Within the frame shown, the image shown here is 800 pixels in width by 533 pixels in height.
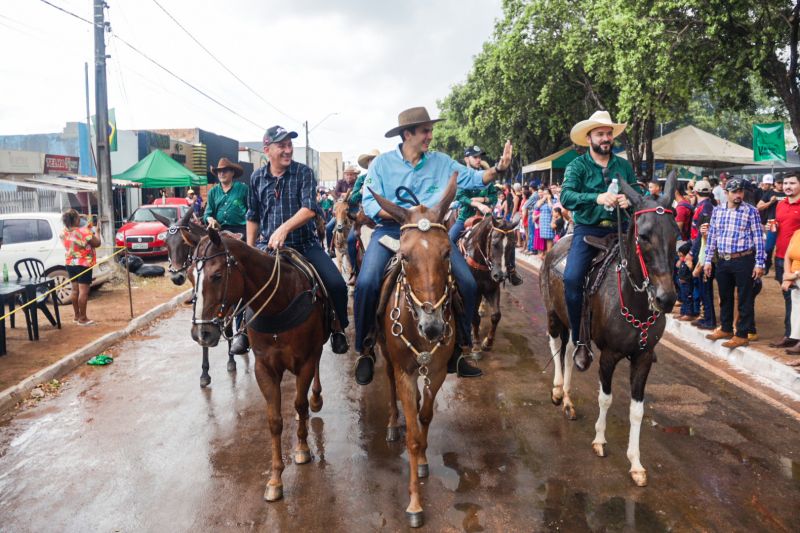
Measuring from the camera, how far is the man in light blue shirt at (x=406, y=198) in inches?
191

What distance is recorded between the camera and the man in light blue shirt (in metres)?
4.86

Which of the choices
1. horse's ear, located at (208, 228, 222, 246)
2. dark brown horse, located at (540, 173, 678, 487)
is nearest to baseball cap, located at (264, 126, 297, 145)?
horse's ear, located at (208, 228, 222, 246)

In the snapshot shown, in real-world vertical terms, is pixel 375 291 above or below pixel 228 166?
below

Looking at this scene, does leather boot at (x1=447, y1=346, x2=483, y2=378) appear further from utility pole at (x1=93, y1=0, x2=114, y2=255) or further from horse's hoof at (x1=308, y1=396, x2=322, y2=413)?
utility pole at (x1=93, y1=0, x2=114, y2=255)

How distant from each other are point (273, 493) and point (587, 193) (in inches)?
149

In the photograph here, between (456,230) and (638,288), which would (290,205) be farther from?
(456,230)

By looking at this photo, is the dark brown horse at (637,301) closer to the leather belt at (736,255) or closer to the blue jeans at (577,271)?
the blue jeans at (577,271)

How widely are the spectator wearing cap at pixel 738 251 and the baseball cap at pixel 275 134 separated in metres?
6.26

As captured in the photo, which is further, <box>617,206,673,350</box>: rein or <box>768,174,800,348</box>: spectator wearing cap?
<box>768,174,800,348</box>: spectator wearing cap

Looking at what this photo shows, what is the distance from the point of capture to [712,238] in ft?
27.5

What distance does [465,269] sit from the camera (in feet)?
16.2

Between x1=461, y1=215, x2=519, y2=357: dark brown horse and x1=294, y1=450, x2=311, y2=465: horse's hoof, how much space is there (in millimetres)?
3916

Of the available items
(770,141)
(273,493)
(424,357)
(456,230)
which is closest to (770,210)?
(770,141)

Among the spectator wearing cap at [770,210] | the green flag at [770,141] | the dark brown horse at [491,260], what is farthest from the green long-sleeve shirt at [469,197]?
the green flag at [770,141]
